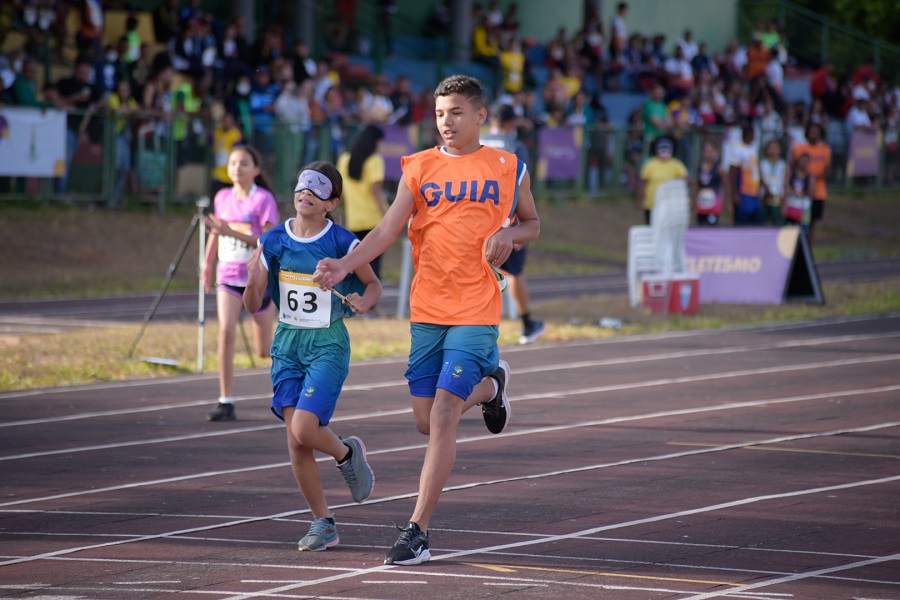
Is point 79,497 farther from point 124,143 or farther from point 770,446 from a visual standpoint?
point 124,143

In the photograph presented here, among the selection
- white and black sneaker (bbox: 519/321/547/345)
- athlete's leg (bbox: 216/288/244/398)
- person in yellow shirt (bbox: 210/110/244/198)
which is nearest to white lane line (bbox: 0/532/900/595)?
athlete's leg (bbox: 216/288/244/398)

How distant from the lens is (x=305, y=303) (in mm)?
6770

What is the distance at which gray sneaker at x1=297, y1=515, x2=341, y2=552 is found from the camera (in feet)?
21.4

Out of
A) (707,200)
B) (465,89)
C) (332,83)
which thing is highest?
(332,83)

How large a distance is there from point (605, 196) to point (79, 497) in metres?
23.7

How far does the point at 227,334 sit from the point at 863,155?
28460mm

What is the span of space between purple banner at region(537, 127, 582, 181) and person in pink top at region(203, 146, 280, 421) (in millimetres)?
18425

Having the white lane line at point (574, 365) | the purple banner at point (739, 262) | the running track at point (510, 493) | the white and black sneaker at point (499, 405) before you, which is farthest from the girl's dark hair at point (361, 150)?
the white and black sneaker at point (499, 405)

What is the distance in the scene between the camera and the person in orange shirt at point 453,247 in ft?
21.3

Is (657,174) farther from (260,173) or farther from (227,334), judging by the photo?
(227,334)

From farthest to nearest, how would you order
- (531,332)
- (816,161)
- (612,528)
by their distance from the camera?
1. (816,161)
2. (531,332)
3. (612,528)

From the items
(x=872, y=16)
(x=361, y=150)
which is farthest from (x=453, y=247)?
(x=872, y=16)

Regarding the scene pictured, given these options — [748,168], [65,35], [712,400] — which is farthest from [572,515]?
[65,35]

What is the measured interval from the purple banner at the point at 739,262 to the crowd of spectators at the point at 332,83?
7.21 meters
